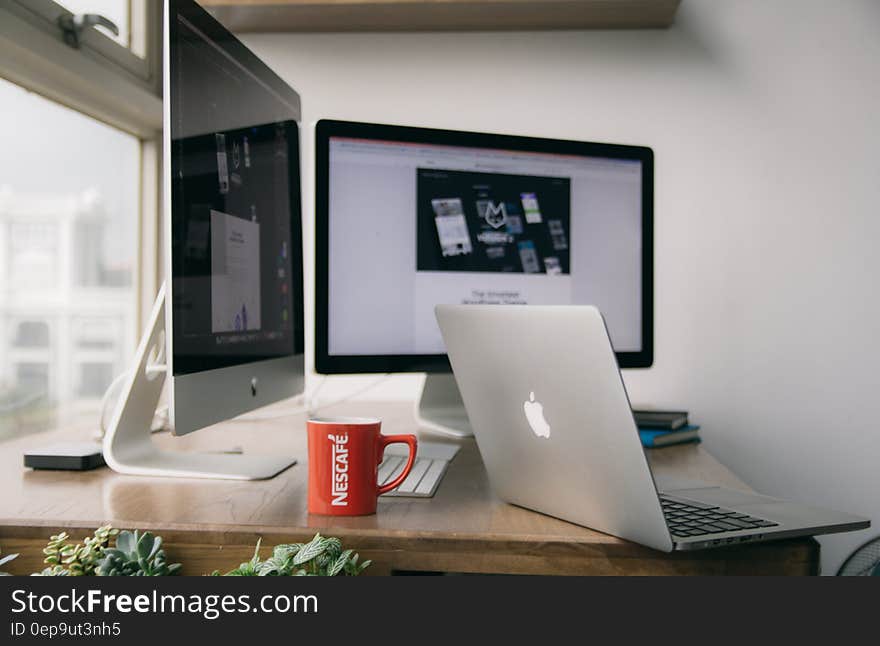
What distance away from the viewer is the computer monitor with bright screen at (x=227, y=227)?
0.85 meters

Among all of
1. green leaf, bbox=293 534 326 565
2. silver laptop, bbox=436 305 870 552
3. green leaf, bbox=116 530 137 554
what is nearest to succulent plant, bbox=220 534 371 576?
green leaf, bbox=293 534 326 565

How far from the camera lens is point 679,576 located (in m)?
0.69

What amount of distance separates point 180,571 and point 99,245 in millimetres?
1071

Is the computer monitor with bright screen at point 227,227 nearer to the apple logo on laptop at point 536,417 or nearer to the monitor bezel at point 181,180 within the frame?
the monitor bezel at point 181,180

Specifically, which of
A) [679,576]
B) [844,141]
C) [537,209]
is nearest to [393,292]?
[537,209]

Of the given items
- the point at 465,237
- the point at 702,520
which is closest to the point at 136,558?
the point at 702,520

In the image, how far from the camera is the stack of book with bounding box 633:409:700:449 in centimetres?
123

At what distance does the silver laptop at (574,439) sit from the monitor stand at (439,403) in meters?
0.49

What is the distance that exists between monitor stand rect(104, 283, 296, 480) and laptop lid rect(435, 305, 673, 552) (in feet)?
1.02

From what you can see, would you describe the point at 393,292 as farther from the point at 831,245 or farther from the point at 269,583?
the point at 831,245

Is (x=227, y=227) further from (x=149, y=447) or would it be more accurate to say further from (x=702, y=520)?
(x=702, y=520)

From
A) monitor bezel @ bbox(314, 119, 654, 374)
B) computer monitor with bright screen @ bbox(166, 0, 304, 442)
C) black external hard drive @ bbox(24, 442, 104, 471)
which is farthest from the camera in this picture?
monitor bezel @ bbox(314, 119, 654, 374)

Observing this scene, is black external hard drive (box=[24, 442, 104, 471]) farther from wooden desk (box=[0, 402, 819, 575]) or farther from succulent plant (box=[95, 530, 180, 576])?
succulent plant (box=[95, 530, 180, 576])

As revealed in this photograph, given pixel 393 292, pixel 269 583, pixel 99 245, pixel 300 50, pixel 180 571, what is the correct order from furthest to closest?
pixel 300 50 < pixel 99 245 < pixel 393 292 < pixel 180 571 < pixel 269 583
